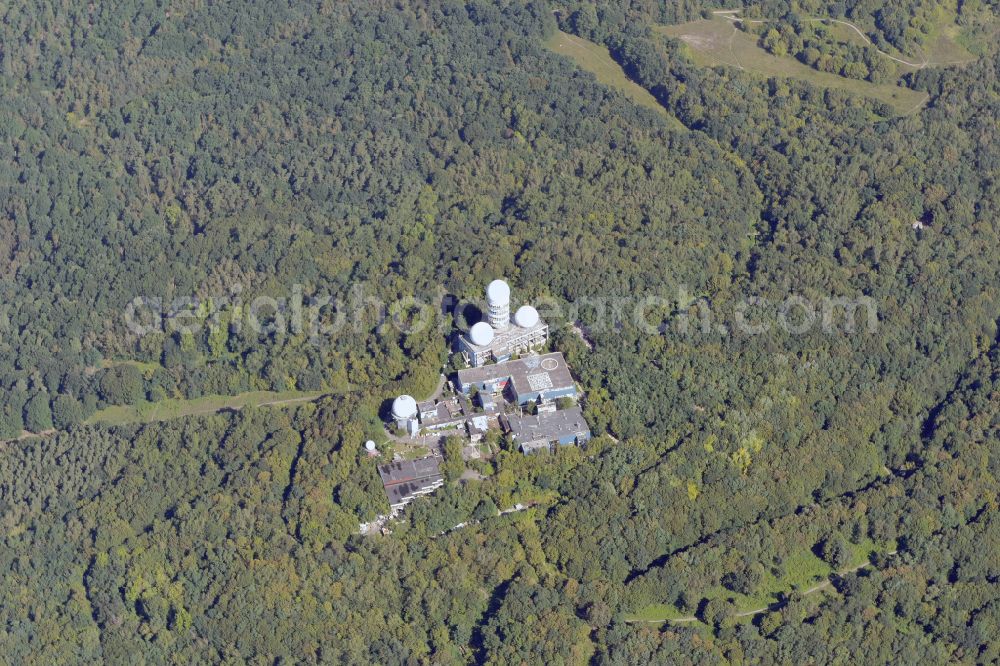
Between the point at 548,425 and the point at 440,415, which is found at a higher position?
the point at 440,415

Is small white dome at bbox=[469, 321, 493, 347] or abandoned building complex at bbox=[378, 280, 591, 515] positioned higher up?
small white dome at bbox=[469, 321, 493, 347]

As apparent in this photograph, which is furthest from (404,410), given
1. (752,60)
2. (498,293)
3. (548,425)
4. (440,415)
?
(752,60)

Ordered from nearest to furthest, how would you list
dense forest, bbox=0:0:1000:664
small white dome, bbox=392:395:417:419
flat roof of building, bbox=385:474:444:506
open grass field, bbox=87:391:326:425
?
dense forest, bbox=0:0:1000:664
flat roof of building, bbox=385:474:444:506
small white dome, bbox=392:395:417:419
open grass field, bbox=87:391:326:425

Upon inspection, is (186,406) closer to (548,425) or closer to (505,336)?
(505,336)

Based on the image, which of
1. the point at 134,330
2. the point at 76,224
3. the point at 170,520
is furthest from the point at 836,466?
the point at 76,224

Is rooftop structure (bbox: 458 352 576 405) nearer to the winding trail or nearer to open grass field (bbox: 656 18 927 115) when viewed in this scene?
open grass field (bbox: 656 18 927 115)

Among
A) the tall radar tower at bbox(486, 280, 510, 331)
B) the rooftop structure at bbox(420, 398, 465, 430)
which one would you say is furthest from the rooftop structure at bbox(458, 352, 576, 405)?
the tall radar tower at bbox(486, 280, 510, 331)

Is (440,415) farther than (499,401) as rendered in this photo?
No

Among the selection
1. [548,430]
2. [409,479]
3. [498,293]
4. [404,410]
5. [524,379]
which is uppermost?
[498,293]
